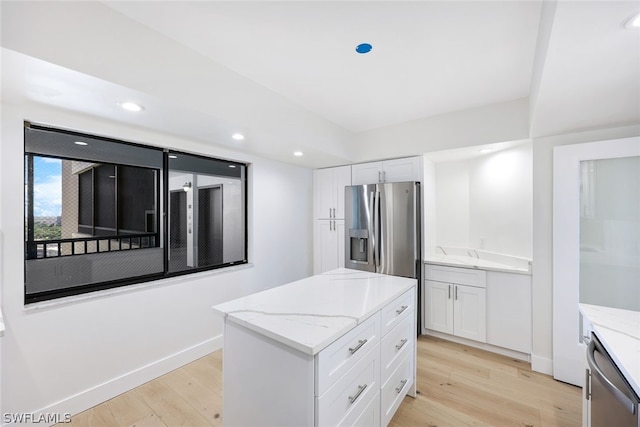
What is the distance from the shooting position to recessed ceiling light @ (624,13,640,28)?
103cm

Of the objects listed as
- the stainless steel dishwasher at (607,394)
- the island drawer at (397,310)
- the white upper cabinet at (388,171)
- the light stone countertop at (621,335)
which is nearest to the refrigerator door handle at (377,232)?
the white upper cabinet at (388,171)

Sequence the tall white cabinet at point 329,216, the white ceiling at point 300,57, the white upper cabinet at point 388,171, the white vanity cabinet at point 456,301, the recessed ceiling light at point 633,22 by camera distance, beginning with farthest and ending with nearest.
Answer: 1. the tall white cabinet at point 329,216
2. the white upper cabinet at point 388,171
3. the white vanity cabinet at point 456,301
4. the white ceiling at point 300,57
5. the recessed ceiling light at point 633,22

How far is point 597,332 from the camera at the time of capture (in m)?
1.22

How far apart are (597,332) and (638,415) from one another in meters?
0.46

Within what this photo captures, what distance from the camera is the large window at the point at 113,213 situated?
75.1 inches

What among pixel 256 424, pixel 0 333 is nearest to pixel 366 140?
pixel 256 424

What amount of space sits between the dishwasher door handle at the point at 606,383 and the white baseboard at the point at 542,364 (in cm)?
147

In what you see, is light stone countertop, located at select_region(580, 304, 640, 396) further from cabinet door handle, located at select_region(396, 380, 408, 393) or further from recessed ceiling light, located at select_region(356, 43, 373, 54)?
recessed ceiling light, located at select_region(356, 43, 373, 54)

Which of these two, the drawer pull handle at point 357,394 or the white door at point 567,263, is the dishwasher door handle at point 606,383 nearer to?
the drawer pull handle at point 357,394

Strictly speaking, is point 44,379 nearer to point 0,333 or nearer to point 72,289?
point 72,289

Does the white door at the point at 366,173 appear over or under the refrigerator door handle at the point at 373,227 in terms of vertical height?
over

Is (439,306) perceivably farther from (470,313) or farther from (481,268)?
(481,268)

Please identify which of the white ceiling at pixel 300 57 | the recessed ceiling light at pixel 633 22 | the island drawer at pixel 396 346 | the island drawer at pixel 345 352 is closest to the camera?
the recessed ceiling light at pixel 633 22

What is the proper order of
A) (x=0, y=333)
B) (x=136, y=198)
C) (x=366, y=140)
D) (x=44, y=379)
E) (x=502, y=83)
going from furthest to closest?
(x=366, y=140) < (x=136, y=198) < (x=502, y=83) < (x=44, y=379) < (x=0, y=333)
